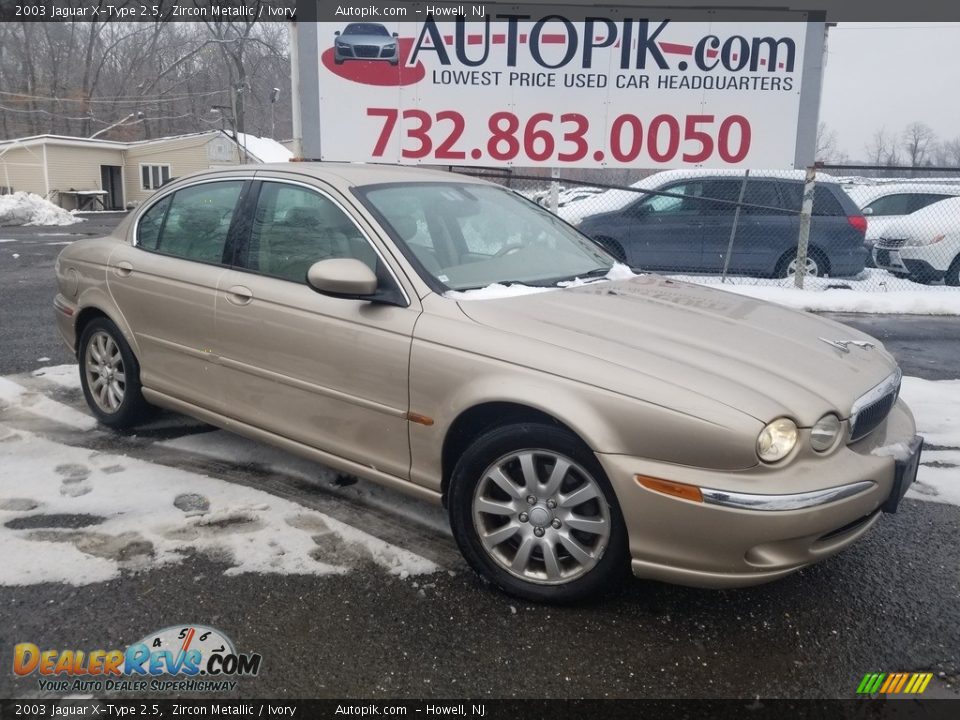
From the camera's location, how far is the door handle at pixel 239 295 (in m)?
3.60

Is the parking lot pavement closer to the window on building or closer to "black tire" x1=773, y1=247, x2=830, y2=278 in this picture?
"black tire" x1=773, y1=247, x2=830, y2=278

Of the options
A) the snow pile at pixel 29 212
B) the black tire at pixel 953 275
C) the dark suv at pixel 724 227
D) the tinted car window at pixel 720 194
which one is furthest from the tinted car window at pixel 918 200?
the snow pile at pixel 29 212

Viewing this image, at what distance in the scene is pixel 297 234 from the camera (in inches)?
142

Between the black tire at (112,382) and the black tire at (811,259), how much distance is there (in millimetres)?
8642

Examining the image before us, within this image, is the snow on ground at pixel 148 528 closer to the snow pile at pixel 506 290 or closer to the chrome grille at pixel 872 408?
the snow pile at pixel 506 290

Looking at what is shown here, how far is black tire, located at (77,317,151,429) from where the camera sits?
4.32m

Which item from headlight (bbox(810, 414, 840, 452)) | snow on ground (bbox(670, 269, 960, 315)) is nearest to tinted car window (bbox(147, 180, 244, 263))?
headlight (bbox(810, 414, 840, 452))

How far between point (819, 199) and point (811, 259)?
31.6 inches

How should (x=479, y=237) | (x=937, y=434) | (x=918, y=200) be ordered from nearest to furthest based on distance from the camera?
(x=479, y=237) → (x=937, y=434) → (x=918, y=200)

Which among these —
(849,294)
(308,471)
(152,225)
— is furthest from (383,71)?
(308,471)

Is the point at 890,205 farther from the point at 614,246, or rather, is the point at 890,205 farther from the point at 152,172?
the point at 152,172

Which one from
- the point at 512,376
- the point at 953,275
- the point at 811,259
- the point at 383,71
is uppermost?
the point at 383,71

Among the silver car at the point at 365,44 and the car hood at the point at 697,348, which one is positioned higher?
the silver car at the point at 365,44

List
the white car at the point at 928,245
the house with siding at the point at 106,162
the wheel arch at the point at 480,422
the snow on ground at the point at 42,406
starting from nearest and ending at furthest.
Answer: the wheel arch at the point at 480,422 → the snow on ground at the point at 42,406 → the white car at the point at 928,245 → the house with siding at the point at 106,162
